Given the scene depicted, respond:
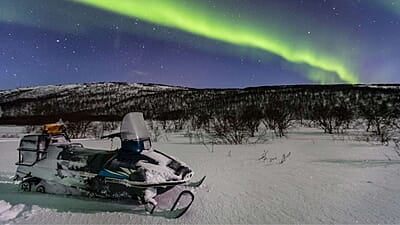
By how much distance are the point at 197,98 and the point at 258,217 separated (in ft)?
194

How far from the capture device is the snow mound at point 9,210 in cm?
368

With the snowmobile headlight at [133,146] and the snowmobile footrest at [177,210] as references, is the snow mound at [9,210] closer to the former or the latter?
the snowmobile headlight at [133,146]

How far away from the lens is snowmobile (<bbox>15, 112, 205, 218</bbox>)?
148 inches

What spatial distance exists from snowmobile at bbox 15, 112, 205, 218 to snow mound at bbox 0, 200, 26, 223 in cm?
49

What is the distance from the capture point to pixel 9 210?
3943 mm

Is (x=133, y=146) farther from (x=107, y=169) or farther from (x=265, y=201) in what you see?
(x=265, y=201)

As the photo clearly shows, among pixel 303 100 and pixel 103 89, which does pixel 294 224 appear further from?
pixel 103 89

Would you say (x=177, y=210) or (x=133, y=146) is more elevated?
(x=133, y=146)

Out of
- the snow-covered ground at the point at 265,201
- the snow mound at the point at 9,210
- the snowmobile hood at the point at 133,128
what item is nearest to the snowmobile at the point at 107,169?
the snowmobile hood at the point at 133,128

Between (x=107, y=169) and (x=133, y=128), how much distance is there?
0.61 meters

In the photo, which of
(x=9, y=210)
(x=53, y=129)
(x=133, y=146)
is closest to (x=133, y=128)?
(x=133, y=146)

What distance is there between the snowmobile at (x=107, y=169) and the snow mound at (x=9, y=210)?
0.49 meters

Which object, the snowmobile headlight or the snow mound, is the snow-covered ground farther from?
the snowmobile headlight

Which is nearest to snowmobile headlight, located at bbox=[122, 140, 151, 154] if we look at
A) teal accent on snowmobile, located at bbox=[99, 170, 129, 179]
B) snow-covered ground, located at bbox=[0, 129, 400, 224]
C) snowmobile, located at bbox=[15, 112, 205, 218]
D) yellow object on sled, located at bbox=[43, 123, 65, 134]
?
snowmobile, located at bbox=[15, 112, 205, 218]
